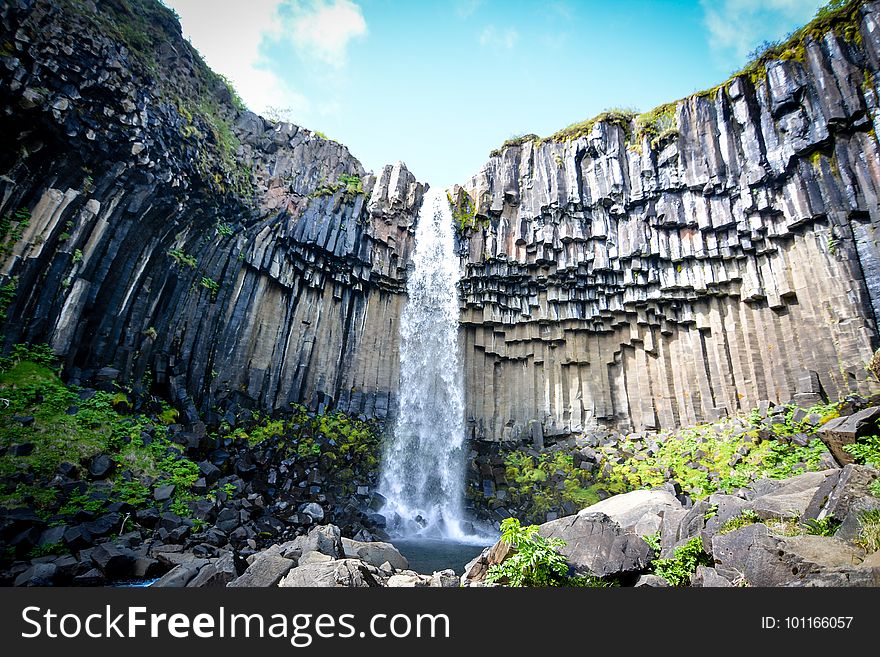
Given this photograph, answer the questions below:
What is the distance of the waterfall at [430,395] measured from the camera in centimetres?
1920

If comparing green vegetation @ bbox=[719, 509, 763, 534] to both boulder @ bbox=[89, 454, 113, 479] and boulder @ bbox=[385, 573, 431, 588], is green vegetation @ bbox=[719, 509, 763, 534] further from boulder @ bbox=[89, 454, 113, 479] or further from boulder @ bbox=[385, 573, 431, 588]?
boulder @ bbox=[89, 454, 113, 479]

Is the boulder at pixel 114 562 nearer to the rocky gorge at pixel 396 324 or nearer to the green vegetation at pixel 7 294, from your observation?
the rocky gorge at pixel 396 324

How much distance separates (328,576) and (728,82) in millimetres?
22490

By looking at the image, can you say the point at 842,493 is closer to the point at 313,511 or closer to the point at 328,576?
the point at 328,576

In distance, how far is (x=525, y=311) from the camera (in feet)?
72.0

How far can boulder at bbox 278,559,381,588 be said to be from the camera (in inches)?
244

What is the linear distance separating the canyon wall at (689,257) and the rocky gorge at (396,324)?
109mm

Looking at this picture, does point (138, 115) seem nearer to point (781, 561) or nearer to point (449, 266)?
point (449, 266)

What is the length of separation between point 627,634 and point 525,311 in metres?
18.2

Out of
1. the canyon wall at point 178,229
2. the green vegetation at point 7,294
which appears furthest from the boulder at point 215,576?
the green vegetation at point 7,294

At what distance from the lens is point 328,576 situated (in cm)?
628

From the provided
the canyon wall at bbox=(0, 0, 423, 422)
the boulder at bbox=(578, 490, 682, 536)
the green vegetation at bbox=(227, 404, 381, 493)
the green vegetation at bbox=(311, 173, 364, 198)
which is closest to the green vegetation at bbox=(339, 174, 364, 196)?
the green vegetation at bbox=(311, 173, 364, 198)

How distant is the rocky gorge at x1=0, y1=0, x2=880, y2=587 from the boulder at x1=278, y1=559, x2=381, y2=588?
0.05 metres

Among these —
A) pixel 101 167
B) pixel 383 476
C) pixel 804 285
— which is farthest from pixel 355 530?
pixel 804 285
